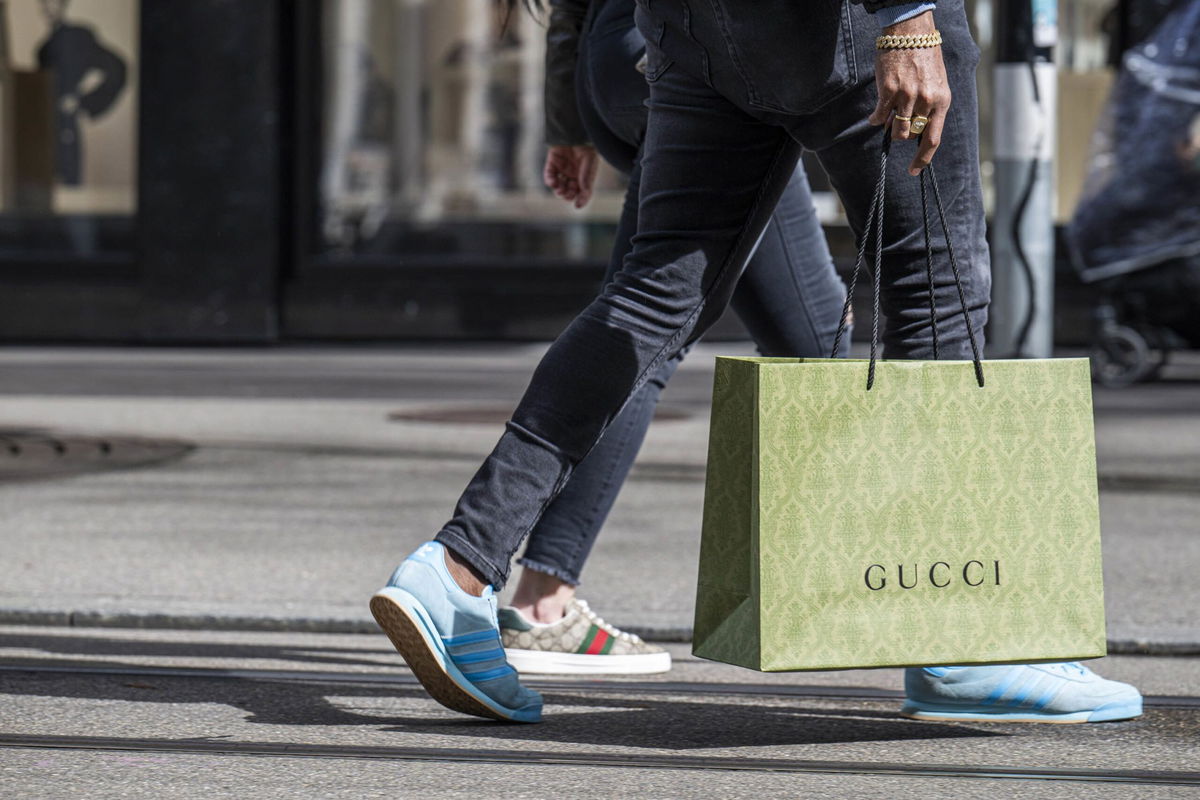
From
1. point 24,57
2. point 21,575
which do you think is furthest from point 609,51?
point 24,57

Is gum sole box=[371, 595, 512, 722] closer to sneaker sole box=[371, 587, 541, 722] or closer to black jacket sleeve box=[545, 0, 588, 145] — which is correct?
sneaker sole box=[371, 587, 541, 722]

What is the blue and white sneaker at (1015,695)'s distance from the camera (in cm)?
A: 321

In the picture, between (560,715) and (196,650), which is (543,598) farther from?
(196,650)

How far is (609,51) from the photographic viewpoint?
369 centimetres

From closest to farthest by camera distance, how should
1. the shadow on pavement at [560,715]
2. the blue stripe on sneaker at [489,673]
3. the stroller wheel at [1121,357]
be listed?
the blue stripe on sneaker at [489,673]
the shadow on pavement at [560,715]
the stroller wheel at [1121,357]

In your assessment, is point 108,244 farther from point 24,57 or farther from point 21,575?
point 21,575

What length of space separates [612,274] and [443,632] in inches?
34.0

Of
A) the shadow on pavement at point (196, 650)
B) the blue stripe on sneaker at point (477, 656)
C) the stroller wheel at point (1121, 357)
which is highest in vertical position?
the blue stripe on sneaker at point (477, 656)

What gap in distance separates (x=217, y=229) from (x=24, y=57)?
199cm

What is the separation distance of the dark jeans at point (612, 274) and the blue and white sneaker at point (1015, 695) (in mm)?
699

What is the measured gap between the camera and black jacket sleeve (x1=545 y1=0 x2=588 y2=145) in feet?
12.6

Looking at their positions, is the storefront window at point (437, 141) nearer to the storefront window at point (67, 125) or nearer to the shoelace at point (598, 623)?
the storefront window at point (67, 125)

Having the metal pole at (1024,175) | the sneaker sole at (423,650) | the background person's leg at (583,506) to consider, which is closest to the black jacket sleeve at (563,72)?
the background person's leg at (583,506)

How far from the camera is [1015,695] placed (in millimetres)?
3209
